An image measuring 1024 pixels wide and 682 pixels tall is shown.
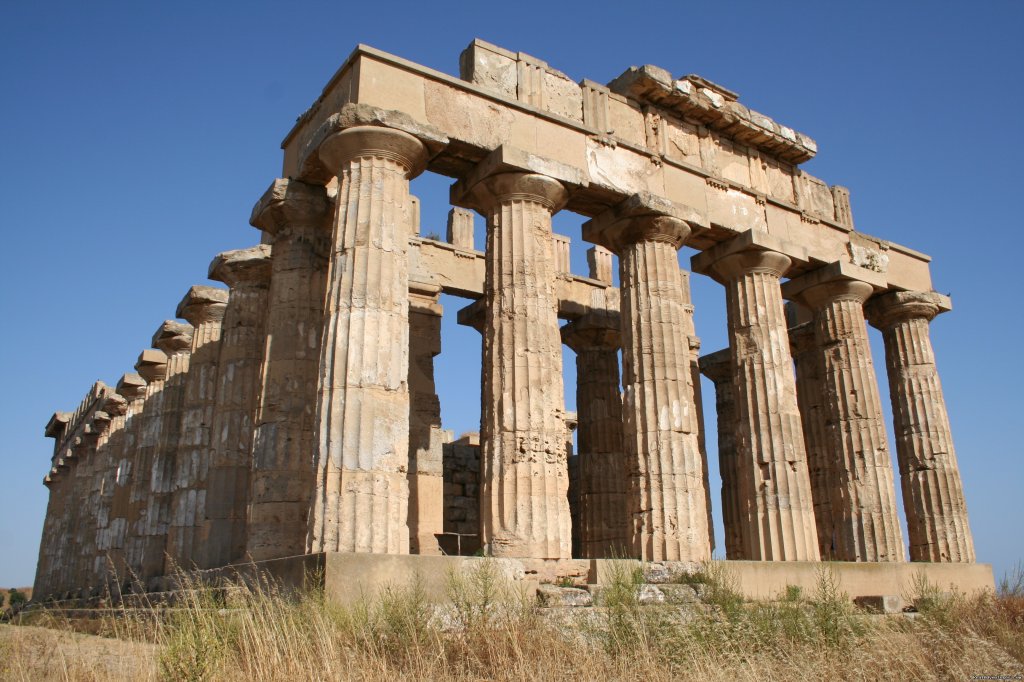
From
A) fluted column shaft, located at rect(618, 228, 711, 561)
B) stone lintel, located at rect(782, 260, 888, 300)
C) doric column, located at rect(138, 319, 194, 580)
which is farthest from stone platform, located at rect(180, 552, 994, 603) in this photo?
doric column, located at rect(138, 319, 194, 580)

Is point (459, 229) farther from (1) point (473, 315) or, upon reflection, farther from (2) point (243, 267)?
(2) point (243, 267)

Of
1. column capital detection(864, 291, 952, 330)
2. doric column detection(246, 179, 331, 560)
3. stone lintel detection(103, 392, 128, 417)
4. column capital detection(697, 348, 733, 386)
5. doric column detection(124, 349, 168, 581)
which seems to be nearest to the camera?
doric column detection(246, 179, 331, 560)

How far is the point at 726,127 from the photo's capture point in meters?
17.7

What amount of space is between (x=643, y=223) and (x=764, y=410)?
166 inches

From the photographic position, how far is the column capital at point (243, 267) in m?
16.0

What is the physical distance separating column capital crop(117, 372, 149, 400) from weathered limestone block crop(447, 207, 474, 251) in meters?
11.3

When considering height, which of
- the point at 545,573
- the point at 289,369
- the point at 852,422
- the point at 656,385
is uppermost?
the point at 289,369

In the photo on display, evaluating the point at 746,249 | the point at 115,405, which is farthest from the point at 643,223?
the point at 115,405

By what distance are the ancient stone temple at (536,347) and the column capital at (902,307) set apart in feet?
0.23

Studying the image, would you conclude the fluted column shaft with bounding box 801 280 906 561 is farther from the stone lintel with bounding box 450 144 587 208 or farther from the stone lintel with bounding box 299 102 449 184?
the stone lintel with bounding box 299 102 449 184

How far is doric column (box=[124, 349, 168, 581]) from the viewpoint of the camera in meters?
20.6

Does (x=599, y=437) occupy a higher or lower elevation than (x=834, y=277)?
lower

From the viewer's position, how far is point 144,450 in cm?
2242

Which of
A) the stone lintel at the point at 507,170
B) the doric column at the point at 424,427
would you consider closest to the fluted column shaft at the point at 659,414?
the stone lintel at the point at 507,170
